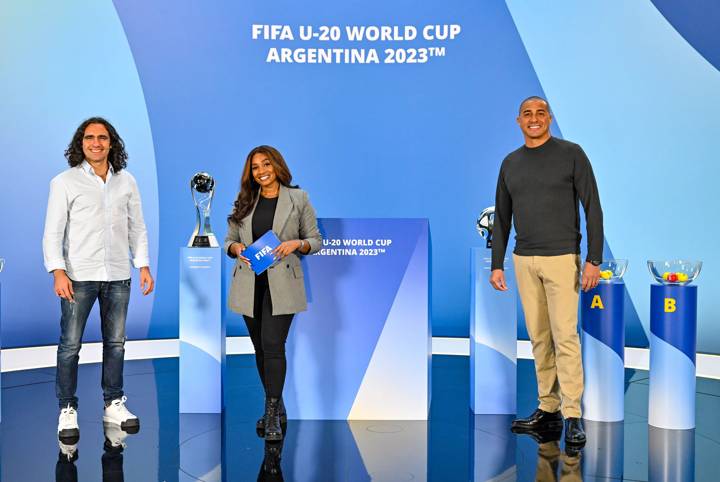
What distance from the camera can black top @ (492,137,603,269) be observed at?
3.23 m

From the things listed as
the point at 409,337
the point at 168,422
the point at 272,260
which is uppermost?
the point at 272,260

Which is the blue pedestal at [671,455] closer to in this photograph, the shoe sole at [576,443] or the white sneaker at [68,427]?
the shoe sole at [576,443]

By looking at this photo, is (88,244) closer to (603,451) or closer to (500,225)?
(500,225)

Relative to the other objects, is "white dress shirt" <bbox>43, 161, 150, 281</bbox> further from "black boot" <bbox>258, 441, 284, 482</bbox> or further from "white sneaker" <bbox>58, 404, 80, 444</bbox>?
"black boot" <bbox>258, 441, 284, 482</bbox>

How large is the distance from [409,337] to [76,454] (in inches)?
65.0

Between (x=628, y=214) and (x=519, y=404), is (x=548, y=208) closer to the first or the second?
(x=519, y=404)

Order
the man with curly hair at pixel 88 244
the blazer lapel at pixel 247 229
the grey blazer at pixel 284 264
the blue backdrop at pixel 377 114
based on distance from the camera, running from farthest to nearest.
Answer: the blue backdrop at pixel 377 114, the blazer lapel at pixel 247 229, the grey blazer at pixel 284 264, the man with curly hair at pixel 88 244

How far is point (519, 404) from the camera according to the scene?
411 centimetres

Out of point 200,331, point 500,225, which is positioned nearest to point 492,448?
point 500,225

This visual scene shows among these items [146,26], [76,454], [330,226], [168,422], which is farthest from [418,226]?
[146,26]

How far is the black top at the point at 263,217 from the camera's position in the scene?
3.35m

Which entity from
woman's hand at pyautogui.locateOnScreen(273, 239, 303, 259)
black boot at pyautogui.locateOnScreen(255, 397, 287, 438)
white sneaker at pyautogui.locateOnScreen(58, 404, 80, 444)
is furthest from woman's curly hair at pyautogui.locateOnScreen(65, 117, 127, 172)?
black boot at pyautogui.locateOnScreen(255, 397, 287, 438)

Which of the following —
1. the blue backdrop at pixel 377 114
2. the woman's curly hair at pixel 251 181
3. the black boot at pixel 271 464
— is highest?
the blue backdrop at pixel 377 114

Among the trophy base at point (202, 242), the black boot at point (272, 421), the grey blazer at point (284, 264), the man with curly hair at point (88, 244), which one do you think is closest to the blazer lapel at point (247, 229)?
the grey blazer at point (284, 264)
